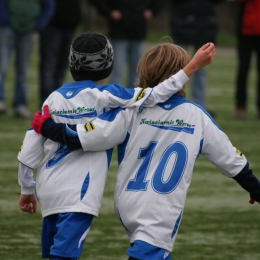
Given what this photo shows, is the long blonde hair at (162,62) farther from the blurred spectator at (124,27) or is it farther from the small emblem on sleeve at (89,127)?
the blurred spectator at (124,27)

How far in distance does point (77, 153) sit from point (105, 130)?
0.64 ft

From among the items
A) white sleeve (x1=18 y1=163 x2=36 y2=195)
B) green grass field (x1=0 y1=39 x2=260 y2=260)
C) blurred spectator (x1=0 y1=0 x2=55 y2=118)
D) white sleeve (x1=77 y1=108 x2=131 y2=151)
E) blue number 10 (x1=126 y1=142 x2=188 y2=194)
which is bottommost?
green grass field (x1=0 y1=39 x2=260 y2=260)

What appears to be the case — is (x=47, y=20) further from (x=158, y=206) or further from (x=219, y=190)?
(x=158, y=206)

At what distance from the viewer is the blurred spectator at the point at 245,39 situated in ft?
35.6

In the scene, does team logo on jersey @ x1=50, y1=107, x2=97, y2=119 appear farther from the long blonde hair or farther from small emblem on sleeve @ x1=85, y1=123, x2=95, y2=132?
the long blonde hair

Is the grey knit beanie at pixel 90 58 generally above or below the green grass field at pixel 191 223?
above

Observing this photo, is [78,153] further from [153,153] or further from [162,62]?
[162,62]

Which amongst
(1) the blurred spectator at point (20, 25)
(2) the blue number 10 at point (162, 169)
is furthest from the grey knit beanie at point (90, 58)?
(1) the blurred spectator at point (20, 25)

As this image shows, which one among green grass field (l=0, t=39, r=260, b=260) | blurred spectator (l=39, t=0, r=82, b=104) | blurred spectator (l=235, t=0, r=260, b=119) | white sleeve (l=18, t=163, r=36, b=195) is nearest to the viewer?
white sleeve (l=18, t=163, r=36, b=195)

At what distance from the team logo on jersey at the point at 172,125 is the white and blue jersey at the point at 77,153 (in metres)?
0.08

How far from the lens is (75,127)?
3.79 metres

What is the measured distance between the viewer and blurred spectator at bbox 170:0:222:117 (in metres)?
11.3

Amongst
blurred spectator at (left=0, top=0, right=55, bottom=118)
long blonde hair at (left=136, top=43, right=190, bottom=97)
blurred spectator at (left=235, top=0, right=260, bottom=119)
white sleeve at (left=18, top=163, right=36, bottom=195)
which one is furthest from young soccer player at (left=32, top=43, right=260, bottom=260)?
blurred spectator at (left=235, top=0, right=260, bottom=119)

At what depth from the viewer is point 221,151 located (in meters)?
3.87
